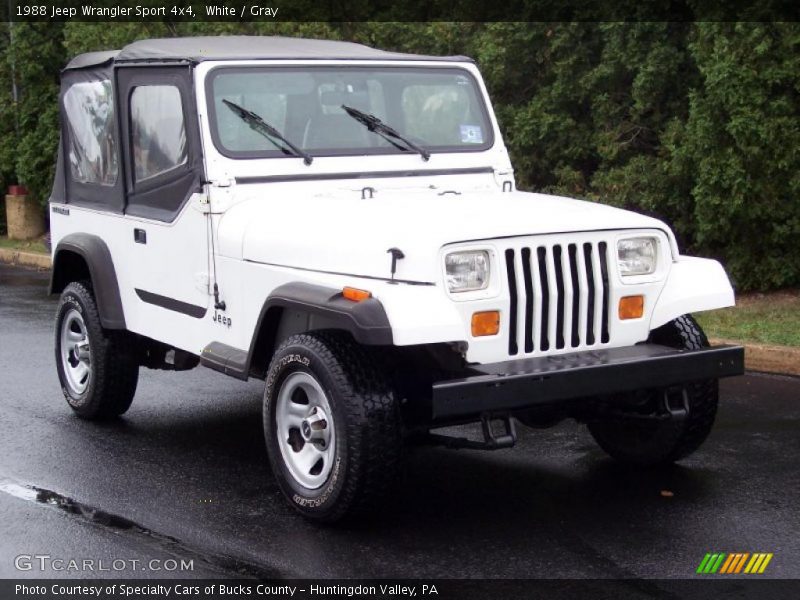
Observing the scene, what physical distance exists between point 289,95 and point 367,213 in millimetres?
1148

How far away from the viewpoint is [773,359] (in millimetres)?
8508

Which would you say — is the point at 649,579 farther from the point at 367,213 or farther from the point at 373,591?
the point at 367,213

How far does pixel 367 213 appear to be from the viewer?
5.65 metres

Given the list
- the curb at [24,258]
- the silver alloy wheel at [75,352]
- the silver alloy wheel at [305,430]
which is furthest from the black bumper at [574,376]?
the curb at [24,258]

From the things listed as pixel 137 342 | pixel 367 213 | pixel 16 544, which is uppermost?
pixel 367 213

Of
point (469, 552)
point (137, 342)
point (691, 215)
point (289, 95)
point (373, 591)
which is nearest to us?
point (373, 591)

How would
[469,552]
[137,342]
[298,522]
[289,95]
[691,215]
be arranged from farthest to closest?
[691,215], [137,342], [289,95], [298,522], [469,552]

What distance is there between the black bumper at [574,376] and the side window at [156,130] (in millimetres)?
2277

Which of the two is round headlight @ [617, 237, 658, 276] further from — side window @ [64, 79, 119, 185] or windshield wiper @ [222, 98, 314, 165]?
side window @ [64, 79, 119, 185]

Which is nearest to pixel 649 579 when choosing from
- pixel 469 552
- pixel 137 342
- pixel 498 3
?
pixel 469 552

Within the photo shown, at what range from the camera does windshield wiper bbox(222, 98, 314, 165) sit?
249 inches

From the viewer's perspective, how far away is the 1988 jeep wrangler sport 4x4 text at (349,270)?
202 inches

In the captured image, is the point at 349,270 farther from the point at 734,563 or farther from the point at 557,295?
the point at 734,563

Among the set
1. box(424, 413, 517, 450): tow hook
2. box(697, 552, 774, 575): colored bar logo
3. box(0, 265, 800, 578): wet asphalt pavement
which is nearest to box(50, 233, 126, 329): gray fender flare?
box(0, 265, 800, 578): wet asphalt pavement
